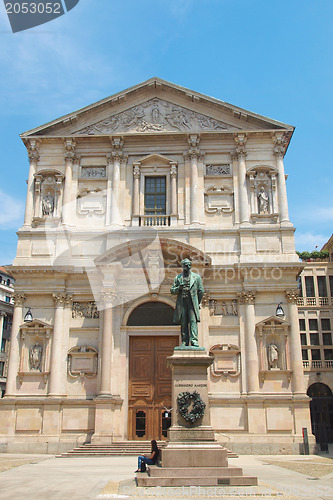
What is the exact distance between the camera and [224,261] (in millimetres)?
24656

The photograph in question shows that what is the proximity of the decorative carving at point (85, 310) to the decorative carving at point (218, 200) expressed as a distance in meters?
7.09

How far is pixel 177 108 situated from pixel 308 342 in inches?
797

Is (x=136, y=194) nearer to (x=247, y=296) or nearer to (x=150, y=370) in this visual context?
(x=247, y=296)

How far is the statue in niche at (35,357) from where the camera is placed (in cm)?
2348

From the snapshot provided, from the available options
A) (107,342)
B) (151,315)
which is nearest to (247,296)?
(151,315)

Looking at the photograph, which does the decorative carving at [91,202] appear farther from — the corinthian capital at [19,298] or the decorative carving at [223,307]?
the decorative carving at [223,307]

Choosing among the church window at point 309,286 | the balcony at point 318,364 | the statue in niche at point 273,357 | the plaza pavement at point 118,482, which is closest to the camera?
the plaza pavement at point 118,482

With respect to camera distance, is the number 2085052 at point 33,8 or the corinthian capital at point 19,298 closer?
the number 2085052 at point 33,8

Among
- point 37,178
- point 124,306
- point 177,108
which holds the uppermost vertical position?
point 177,108

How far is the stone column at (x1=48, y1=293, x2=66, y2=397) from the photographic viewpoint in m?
23.0

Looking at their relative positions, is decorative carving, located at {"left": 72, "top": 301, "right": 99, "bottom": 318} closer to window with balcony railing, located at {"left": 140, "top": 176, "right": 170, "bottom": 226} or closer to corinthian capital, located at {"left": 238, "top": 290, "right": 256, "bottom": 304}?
window with balcony railing, located at {"left": 140, "top": 176, "right": 170, "bottom": 226}

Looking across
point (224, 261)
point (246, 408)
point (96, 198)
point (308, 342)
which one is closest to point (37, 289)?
point (96, 198)

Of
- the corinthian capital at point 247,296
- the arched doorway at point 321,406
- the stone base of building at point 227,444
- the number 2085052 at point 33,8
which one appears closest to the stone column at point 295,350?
the corinthian capital at point 247,296

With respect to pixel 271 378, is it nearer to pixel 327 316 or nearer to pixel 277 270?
pixel 277 270
